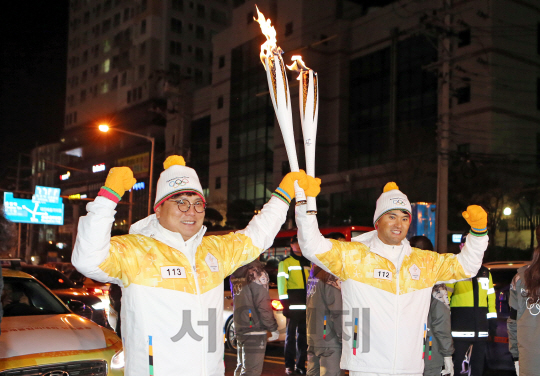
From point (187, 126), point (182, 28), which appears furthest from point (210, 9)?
point (187, 126)

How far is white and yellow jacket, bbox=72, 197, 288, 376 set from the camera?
3117 millimetres

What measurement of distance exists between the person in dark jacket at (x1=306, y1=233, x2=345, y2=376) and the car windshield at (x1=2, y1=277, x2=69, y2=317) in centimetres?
278

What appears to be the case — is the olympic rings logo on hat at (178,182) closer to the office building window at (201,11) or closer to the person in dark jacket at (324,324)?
the person in dark jacket at (324,324)

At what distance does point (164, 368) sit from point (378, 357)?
157 cm

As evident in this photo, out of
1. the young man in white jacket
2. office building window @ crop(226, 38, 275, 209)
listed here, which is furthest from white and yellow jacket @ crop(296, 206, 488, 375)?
office building window @ crop(226, 38, 275, 209)

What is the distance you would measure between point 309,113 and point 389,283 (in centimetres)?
134

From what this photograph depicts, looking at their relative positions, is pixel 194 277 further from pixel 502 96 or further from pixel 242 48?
pixel 242 48

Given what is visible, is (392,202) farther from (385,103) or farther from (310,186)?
(385,103)

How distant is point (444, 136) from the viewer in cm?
1788

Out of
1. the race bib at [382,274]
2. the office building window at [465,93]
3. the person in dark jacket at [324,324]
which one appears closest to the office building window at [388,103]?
the office building window at [465,93]

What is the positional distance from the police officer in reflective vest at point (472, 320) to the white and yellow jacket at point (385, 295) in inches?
85.4

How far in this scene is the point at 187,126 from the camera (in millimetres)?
49906

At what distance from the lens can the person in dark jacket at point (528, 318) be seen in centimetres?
429

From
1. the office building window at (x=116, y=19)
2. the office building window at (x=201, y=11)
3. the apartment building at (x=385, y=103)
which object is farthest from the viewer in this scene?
the office building window at (x=116, y=19)
